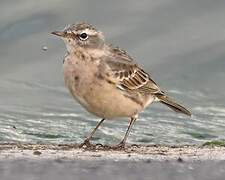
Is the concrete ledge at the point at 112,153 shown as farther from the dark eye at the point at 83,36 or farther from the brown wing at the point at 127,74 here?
the dark eye at the point at 83,36

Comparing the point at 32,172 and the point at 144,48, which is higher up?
the point at 144,48

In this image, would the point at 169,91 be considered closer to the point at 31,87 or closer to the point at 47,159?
the point at 31,87

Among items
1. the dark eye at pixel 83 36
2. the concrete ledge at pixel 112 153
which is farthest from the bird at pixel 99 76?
the concrete ledge at pixel 112 153

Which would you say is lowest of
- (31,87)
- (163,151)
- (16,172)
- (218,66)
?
(16,172)

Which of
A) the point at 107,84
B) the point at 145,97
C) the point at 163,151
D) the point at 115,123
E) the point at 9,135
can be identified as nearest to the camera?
the point at 163,151

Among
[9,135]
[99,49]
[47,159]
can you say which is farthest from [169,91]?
[47,159]

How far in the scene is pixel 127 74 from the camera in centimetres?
1210

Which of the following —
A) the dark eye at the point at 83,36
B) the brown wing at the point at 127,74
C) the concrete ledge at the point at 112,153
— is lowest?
the concrete ledge at the point at 112,153

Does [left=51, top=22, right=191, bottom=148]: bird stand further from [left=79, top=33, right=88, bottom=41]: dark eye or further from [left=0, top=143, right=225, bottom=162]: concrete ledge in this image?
[left=0, top=143, right=225, bottom=162]: concrete ledge

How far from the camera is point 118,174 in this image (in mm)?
8766

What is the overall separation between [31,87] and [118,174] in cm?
836

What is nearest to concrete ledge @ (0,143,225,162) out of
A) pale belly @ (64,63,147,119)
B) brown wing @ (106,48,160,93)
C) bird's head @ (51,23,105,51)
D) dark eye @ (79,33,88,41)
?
pale belly @ (64,63,147,119)

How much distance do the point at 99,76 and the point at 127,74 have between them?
861 millimetres

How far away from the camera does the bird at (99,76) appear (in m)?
11.1
